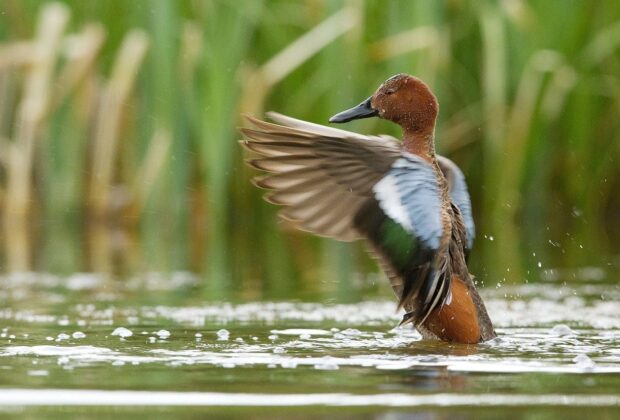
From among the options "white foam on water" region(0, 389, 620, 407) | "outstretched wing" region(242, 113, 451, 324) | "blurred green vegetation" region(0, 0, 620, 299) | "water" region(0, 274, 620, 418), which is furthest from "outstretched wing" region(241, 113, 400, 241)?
"blurred green vegetation" region(0, 0, 620, 299)

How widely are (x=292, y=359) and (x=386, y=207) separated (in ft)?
2.83

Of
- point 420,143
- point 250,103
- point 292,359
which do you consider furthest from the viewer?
point 250,103

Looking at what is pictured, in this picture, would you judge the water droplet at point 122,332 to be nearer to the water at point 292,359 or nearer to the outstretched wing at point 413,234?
the water at point 292,359

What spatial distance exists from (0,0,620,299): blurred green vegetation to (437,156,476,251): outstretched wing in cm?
352

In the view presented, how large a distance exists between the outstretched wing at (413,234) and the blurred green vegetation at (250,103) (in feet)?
14.3

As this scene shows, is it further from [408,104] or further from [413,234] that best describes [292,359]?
[408,104]

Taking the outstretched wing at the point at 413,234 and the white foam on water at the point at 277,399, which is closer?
the white foam on water at the point at 277,399

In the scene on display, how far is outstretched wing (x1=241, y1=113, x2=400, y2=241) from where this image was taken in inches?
206

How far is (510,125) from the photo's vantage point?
10445mm

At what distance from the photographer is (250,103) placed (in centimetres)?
1058

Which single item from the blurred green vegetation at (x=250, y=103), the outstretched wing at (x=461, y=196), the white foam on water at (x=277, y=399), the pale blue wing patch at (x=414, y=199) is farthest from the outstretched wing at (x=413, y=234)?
the blurred green vegetation at (x=250, y=103)

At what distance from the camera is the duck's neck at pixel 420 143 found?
5.50 m

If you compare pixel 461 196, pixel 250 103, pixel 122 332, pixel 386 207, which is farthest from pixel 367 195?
pixel 250 103

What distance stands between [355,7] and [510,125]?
1594 millimetres
